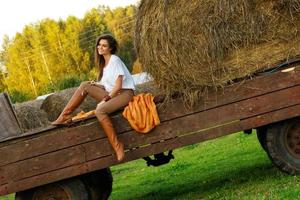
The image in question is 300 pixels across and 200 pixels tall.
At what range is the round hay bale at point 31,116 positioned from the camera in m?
15.8

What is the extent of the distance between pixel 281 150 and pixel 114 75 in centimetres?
210

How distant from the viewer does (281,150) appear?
6977mm

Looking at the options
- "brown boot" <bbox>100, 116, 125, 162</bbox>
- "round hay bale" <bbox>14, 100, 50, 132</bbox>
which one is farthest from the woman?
"round hay bale" <bbox>14, 100, 50, 132</bbox>

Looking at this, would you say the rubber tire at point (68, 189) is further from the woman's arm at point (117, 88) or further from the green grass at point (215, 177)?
the green grass at point (215, 177)

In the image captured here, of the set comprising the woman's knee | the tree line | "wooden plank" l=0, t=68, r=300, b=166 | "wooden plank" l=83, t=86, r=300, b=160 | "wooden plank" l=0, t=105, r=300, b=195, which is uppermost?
the woman's knee

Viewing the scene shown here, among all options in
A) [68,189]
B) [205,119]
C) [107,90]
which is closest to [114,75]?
[107,90]

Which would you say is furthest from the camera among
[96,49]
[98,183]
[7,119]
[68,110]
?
[98,183]

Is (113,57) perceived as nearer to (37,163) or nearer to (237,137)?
(37,163)

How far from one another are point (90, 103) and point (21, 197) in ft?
34.9

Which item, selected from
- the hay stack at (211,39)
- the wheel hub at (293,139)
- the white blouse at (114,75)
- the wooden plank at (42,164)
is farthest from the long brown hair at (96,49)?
the wheel hub at (293,139)

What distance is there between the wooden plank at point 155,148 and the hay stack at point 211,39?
478 mm

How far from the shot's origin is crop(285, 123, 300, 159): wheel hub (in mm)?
7020

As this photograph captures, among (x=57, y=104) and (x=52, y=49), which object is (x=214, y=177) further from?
(x=52, y=49)

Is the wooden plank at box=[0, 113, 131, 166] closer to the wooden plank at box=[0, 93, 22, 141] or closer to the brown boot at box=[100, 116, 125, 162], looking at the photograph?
the brown boot at box=[100, 116, 125, 162]
